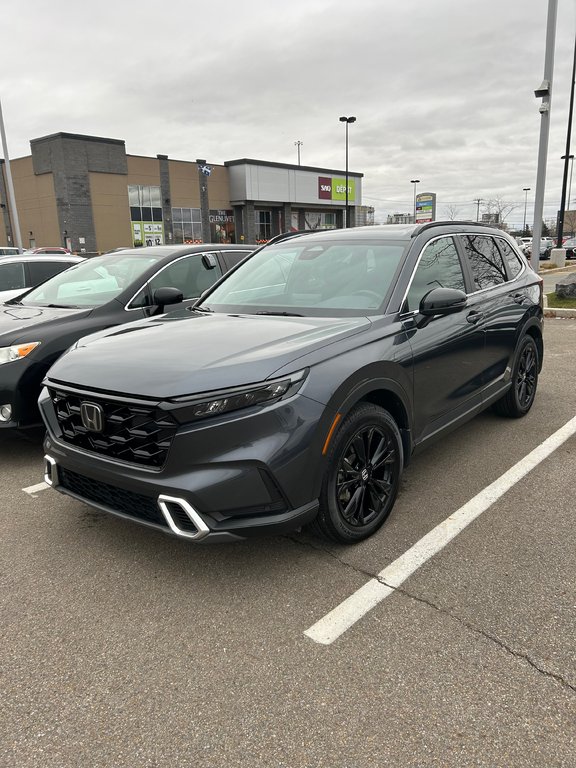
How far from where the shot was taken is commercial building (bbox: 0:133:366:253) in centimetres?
4391

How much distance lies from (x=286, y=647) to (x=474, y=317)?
2808mm

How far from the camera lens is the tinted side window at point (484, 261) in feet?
14.8

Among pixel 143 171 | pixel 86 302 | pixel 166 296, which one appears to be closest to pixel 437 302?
pixel 166 296

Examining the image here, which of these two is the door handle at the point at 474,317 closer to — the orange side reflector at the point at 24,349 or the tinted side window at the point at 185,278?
the tinted side window at the point at 185,278

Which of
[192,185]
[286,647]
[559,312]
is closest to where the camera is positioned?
[286,647]

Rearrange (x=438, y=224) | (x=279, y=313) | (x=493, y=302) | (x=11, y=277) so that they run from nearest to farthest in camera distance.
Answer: (x=279, y=313) → (x=438, y=224) → (x=493, y=302) → (x=11, y=277)

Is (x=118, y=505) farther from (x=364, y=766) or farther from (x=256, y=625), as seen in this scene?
(x=364, y=766)

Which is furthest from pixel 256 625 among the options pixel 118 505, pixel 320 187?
pixel 320 187

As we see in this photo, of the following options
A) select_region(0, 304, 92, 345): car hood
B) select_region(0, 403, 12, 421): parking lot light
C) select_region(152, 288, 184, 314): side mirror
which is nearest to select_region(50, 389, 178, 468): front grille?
select_region(0, 403, 12, 421): parking lot light

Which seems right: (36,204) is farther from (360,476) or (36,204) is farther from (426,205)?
(360,476)

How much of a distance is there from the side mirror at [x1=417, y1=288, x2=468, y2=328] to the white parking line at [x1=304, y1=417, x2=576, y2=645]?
4.01 feet

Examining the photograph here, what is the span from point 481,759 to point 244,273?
11.5ft

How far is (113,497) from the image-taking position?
2.87m

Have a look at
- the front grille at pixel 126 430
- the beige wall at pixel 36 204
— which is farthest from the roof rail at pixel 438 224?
the beige wall at pixel 36 204
